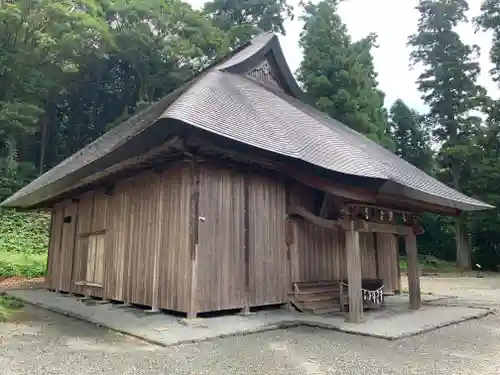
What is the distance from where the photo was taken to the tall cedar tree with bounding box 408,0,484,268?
2167 cm

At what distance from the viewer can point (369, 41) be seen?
88.1 feet

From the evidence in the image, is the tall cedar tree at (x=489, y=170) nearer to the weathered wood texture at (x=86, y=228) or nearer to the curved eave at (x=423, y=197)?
the curved eave at (x=423, y=197)

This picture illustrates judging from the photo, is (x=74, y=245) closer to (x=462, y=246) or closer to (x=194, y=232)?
(x=194, y=232)

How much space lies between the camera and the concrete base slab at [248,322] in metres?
5.35

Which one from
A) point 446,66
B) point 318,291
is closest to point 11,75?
point 318,291

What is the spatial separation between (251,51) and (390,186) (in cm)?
605

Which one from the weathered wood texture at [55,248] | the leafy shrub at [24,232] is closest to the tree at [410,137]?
the leafy shrub at [24,232]

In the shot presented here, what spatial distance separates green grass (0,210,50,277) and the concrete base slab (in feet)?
22.4

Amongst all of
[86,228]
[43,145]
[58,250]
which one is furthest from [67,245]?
[43,145]

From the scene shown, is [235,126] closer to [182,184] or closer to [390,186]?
[182,184]

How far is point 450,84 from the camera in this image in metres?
22.7

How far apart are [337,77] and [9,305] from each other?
19343 mm

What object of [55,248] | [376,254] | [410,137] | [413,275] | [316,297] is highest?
[410,137]

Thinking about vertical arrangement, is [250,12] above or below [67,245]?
above
